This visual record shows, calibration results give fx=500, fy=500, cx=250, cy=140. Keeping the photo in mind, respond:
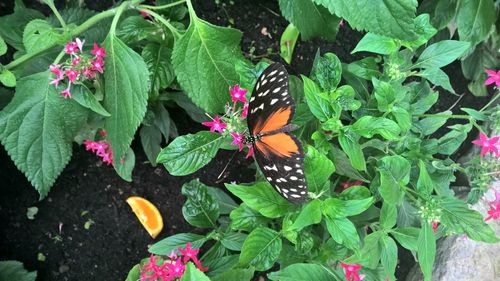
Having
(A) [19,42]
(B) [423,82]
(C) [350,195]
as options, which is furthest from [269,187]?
(A) [19,42]

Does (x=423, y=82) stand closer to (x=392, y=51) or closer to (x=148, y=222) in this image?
(x=392, y=51)

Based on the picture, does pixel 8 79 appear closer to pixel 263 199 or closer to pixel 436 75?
pixel 263 199

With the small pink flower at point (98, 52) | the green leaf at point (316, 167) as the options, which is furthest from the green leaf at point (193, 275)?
the small pink flower at point (98, 52)

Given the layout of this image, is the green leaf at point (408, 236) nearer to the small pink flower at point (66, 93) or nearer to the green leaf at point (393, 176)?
the green leaf at point (393, 176)

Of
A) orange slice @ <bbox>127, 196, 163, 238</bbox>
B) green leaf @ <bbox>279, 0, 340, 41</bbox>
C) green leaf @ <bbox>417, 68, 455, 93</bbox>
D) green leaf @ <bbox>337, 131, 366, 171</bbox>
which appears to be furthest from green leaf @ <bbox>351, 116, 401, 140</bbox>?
orange slice @ <bbox>127, 196, 163, 238</bbox>

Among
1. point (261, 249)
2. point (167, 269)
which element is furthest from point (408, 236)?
point (167, 269)

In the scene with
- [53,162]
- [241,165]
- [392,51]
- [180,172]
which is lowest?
[241,165]
